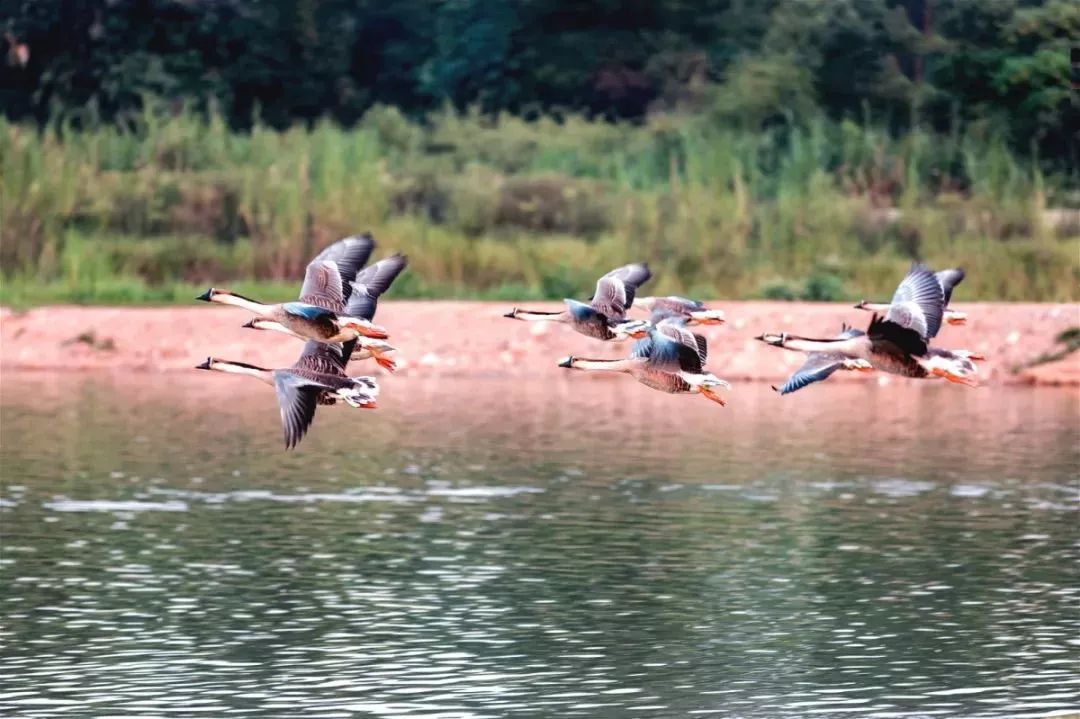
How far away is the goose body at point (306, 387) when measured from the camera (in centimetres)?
1647

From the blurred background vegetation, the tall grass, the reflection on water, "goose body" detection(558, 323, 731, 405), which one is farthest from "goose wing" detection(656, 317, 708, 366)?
the tall grass

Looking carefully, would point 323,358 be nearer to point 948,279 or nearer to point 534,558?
point 948,279

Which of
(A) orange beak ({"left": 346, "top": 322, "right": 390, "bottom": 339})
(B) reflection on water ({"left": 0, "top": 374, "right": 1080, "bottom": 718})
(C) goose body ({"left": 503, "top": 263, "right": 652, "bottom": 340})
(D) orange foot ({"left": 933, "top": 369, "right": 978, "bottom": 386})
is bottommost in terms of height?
(B) reflection on water ({"left": 0, "top": 374, "right": 1080, "bottom": 718})

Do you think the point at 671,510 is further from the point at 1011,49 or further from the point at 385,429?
the point at 1011,49

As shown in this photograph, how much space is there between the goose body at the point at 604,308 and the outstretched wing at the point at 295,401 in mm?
1974

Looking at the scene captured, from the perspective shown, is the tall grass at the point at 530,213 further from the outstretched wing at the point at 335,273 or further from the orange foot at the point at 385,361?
the orange foot at the point at 385,361

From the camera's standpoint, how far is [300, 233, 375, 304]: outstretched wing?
699 inches

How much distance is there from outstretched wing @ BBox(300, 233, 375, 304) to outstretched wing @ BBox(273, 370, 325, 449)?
2.75 feet

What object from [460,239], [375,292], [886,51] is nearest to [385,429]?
[460,239]

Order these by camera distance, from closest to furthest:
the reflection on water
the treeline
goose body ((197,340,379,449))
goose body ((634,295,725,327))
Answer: goose body ((197,340,379,449)) < goose body ((634,295,725,327)) < the reflection on water < the treeline

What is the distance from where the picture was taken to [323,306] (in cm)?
1762

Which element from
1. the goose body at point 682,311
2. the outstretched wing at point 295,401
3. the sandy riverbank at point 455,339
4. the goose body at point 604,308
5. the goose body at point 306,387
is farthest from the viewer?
the sandy riverbank at point 455,339

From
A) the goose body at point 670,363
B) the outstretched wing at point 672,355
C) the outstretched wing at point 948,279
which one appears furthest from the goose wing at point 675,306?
the outstretched wing at point 948,279

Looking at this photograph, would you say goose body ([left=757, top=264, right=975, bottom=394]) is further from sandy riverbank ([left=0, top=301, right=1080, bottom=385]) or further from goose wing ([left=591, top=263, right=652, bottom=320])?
sandy riverbank ([left=0, top=301, right=1080, bottom=385])
